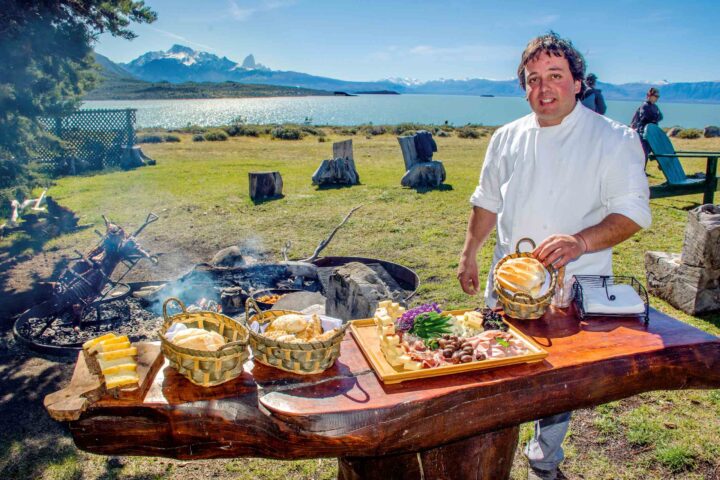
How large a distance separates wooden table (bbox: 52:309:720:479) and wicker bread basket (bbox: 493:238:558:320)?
0.60 feet

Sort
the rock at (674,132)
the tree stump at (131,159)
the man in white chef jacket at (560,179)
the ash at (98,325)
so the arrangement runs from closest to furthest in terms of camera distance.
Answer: the man in white chef jacket at (560,179) < the ash at (98,325) < the tree stump at (131,159) < the rock at (674,132)

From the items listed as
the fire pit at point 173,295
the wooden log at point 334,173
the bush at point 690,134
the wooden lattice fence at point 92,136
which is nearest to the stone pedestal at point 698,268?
the fire pit at point 173,295

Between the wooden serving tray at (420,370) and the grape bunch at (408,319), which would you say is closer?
the wooden serving tray at (420,370)

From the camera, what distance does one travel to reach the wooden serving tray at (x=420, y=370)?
2.18 metres

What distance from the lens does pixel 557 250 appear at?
2.72 metres

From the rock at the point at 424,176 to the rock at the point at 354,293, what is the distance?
909 cm

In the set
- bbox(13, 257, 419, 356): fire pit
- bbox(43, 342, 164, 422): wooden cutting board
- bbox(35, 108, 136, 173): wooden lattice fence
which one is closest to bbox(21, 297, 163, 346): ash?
bbox(13, 257, 419, 356): fire pit

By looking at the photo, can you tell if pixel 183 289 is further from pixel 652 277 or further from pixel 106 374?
pixel 652 277

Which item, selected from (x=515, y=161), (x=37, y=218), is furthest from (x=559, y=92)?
(x=37, y=218)

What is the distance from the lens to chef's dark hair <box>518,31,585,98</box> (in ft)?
9.70

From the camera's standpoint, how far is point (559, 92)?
3.04m

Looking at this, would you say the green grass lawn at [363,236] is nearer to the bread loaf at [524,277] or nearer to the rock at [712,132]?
the bread loaf at [524,277]

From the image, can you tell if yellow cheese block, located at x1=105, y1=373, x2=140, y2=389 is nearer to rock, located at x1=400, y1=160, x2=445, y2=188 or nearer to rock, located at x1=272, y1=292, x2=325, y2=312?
rock, located at x1=272, y1=292, x2=325, y2=312

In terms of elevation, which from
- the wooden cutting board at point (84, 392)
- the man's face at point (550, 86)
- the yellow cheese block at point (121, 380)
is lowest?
the wooden cutting board at point (84, 392)
